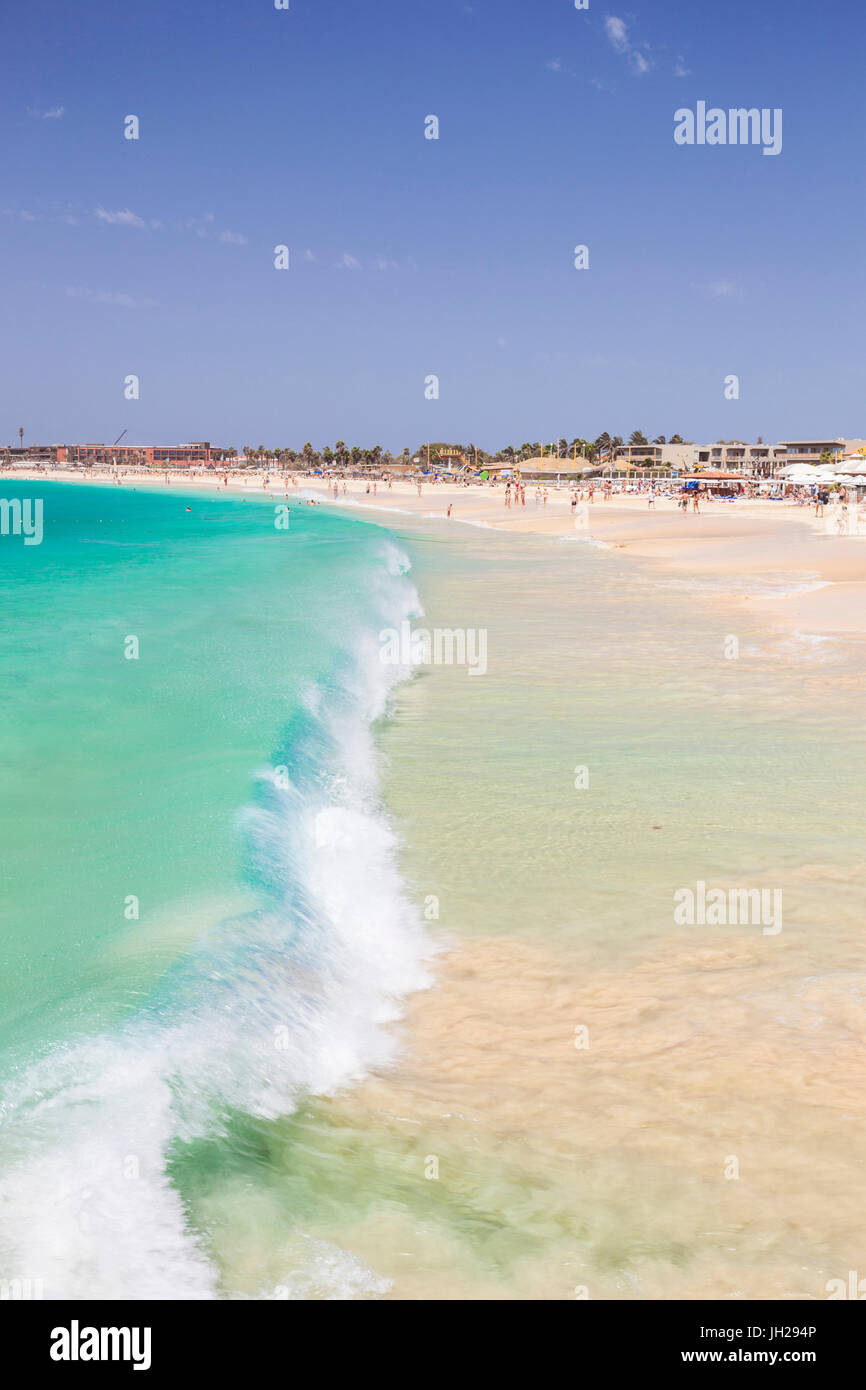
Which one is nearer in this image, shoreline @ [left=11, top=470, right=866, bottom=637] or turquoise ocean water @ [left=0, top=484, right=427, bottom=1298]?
turquoise ocean water @ [left=0, top=484, right=427, bottom=1298]

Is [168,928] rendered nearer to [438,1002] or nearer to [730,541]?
[438,1002]

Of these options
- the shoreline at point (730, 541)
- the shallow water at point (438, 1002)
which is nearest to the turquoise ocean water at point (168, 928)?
the shallow water at point (438, 1002)

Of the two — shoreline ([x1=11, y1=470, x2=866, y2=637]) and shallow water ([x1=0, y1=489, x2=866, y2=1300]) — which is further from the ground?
shoreline ([x1=11, y1=470, x2=866, y2=637])

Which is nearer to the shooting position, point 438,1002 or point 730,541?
point 438,1002

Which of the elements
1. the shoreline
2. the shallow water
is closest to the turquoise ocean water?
the shallow water

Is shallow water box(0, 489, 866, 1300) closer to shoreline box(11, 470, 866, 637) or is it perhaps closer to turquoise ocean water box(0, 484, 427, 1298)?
turquoise ocean water box(0, 484, 427, 1298)

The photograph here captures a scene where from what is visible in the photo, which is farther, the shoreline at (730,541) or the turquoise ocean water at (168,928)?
the shoreline at (730,541)

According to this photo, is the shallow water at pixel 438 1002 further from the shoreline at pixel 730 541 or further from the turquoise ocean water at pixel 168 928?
the shoreline at pixel 730 541

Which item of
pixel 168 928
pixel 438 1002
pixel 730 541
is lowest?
pixel 438 1002

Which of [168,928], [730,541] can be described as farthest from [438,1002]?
[730,541]
